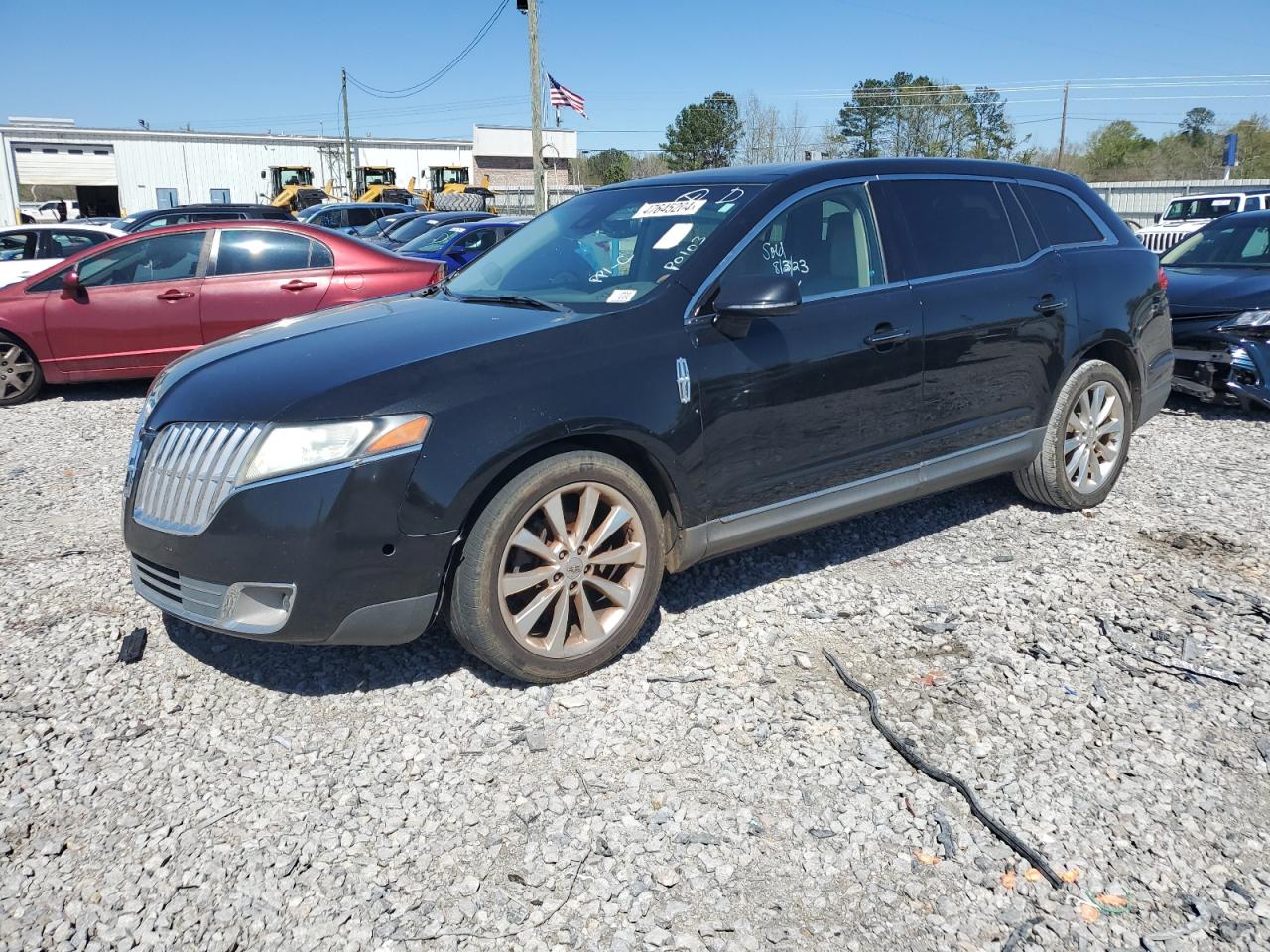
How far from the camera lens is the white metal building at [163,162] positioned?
59.1 m

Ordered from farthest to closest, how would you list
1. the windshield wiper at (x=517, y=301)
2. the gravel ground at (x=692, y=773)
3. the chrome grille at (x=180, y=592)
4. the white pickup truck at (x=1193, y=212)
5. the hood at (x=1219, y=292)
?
the white pickup truck at (x=1193, y=212), the hood at (x=1219, y=292), the windshield wiper at (x=517, y=301), the chrome grille at (x=180, y=592), the gravel ground at (x=692, y=773)

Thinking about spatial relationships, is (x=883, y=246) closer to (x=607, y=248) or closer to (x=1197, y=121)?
(x=607, y=248)

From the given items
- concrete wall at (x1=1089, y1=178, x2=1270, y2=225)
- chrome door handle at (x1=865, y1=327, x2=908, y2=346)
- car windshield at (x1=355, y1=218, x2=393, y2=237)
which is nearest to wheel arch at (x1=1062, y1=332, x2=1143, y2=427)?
chrome door handle at (x1=865, y1=327, x2=908, y2=346)

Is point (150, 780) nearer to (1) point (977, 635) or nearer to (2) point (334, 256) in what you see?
(1) point (977, 635)

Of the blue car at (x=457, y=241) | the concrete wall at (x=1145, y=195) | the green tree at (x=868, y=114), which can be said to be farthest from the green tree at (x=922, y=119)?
the blue car at (x=457, y=241)

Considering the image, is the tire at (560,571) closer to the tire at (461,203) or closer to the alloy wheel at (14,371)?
the alloy wheel at (14,371)

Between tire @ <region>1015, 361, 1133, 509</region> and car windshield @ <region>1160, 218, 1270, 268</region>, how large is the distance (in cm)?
392

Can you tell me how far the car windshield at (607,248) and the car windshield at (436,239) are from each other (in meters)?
11.0

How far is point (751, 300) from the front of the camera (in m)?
3.51

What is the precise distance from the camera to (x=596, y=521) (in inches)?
136

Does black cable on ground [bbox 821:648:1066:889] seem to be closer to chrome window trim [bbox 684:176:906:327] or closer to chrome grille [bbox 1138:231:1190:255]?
chrome window trim [bbox 684:176:906:327]

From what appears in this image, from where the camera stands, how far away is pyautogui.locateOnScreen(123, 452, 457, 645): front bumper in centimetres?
296

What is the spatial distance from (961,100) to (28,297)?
58460 millimetres

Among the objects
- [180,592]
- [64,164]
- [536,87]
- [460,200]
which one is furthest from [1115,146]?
[180,592]
